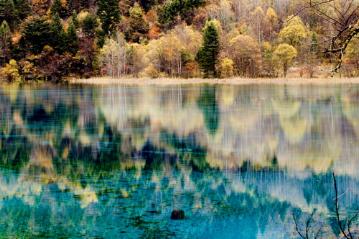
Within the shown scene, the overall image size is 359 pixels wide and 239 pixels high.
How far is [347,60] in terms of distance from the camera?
7606 centimetres

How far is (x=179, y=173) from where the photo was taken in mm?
17094

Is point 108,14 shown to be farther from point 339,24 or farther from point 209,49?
point 339,24

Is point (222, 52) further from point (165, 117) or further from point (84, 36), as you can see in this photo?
point (165, 117)

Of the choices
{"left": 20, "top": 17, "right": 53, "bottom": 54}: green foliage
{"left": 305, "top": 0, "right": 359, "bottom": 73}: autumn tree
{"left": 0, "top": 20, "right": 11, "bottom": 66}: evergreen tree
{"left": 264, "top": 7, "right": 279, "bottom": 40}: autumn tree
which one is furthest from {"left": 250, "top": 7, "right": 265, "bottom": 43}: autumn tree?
{"left": 305, "top": 0, "right": 359, "bottom": 73}: autumn tree

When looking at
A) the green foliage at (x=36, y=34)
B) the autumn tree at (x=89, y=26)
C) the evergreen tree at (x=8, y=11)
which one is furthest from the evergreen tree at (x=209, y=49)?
the evergreen tree at (x=8, y=11)

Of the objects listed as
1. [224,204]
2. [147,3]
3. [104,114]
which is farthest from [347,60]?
[147,3]

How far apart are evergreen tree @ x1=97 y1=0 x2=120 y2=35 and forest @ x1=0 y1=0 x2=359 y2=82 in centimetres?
22

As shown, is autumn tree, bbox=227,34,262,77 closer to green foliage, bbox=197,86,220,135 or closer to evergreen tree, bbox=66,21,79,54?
evergreen tree, bbox=66,21,79,54

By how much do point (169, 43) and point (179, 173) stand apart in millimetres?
77080

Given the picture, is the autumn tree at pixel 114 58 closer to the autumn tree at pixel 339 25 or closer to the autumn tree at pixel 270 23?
the autumn tree at pixel 270 23

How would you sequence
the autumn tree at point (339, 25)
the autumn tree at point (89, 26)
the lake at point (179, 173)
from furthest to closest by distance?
1. the autumn tree at point (89, 26)
2. the lake at point (179, 173)
3. the autumn tree at point (339, 25)

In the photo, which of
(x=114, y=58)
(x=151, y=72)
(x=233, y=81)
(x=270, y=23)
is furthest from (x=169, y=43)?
(x=270, y=23)

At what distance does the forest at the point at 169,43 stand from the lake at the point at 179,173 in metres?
43.7

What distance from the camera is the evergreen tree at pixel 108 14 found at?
118062mm
